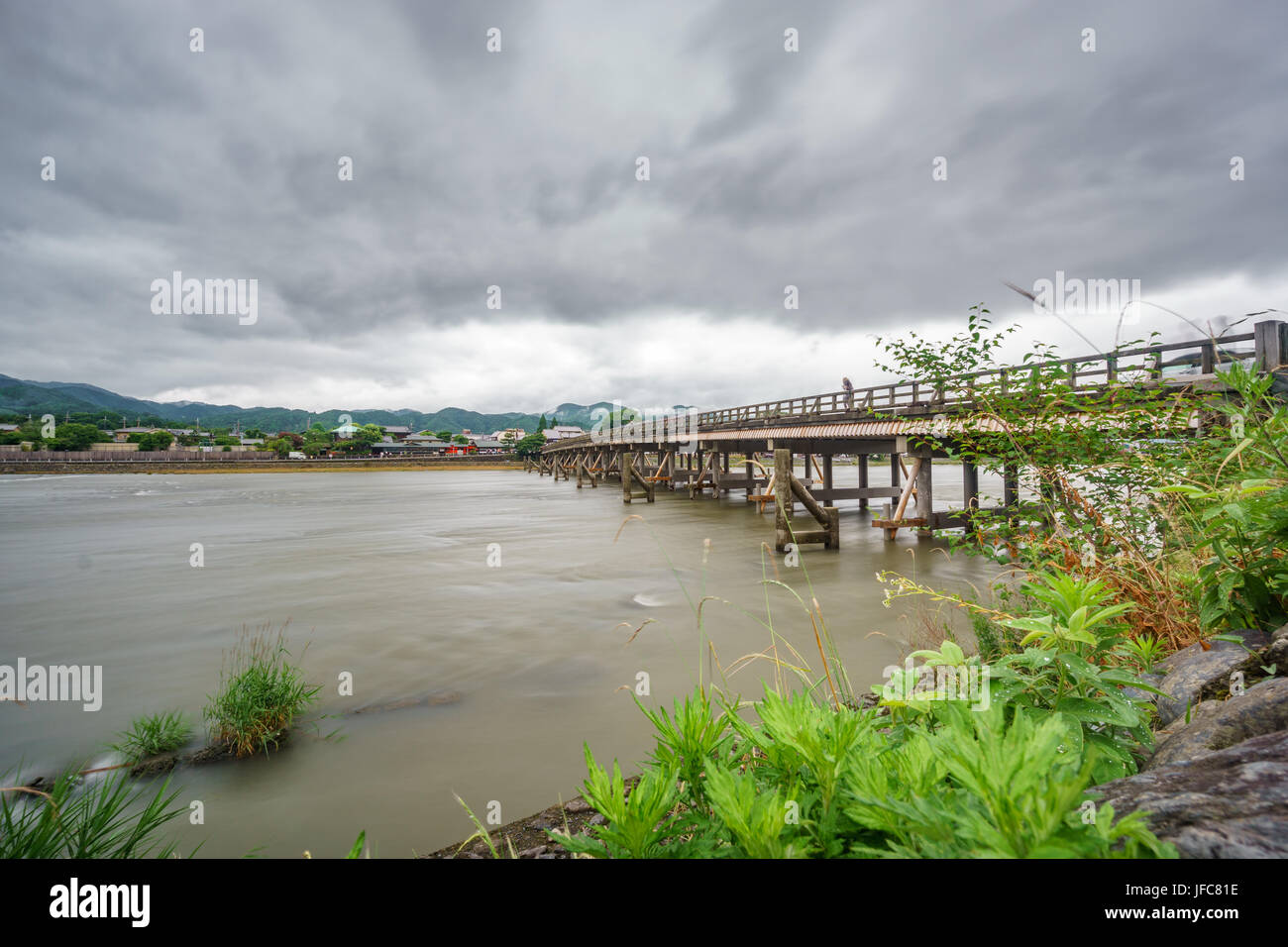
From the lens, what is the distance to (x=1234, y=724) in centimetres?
157

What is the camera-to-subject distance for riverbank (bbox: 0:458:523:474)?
83.4 meters

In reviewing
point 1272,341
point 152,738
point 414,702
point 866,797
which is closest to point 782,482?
point 1272,341

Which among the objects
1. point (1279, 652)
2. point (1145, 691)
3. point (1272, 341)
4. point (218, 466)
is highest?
point (1272, 341)

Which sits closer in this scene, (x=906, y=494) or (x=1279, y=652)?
(x=1279, y=652)

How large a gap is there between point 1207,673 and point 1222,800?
5.22ft

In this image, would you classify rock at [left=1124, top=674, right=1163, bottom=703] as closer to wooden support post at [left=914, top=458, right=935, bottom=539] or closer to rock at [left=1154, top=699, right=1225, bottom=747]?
rock at [left=1154, top=699, right=1225, bottom=747]

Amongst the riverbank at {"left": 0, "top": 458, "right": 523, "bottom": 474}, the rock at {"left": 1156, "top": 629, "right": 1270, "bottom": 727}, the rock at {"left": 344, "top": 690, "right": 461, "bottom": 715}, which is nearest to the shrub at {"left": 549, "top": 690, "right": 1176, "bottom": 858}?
the rock at {"left": 1156, "top": 629, "right": 1270, "bottom": 727}

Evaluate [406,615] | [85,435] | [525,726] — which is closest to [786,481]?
[406,615]

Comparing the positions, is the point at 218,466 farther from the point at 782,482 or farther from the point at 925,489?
the point at 925,489

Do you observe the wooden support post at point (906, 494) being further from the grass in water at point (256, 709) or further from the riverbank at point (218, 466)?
the riverbank at point (218, 466)

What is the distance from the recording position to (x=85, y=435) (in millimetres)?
109500

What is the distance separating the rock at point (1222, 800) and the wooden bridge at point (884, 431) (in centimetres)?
220

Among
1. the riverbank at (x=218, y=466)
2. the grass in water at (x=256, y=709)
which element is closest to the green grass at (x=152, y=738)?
the grass in water at (x=256, y=709)
